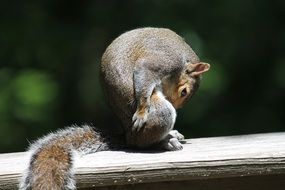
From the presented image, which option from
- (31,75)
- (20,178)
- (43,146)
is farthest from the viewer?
(31,75)

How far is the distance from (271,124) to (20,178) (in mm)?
3478

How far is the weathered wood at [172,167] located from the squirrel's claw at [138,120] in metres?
0.16

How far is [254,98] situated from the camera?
5449mm

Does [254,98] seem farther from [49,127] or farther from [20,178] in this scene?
[20,178]

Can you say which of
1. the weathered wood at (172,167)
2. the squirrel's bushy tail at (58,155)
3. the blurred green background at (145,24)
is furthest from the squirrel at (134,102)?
the blurred green background at (145,24)

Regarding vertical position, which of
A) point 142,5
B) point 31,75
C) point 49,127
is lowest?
point 49,127

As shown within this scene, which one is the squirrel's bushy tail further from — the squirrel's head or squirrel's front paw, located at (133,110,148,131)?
the squirrel's head

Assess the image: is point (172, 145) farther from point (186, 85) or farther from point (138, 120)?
point (186, 85)

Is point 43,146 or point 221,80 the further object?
point 221,80

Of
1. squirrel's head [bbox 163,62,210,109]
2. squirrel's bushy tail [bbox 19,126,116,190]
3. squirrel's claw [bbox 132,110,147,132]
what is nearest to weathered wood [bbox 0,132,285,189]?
squirrel's bushy tail [bbox 19,126,116,190]

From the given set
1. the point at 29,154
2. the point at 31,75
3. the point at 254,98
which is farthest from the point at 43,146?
the point at 254,98

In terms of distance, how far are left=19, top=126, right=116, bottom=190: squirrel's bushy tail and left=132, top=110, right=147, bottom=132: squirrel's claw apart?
0.10 metres

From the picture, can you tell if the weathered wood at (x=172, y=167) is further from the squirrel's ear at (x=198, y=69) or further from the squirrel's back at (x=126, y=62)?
the squirrel's ear at (x=198, y=69)

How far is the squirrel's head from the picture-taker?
105 inches
